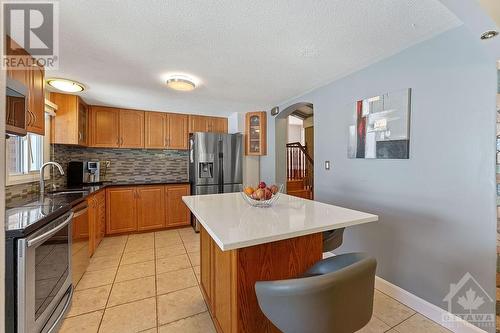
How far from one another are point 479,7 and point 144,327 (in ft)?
9.49

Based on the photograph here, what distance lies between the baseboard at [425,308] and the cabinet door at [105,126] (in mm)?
4359

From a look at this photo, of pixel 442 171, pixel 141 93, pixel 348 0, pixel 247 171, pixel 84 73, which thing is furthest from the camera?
pixel 247 171

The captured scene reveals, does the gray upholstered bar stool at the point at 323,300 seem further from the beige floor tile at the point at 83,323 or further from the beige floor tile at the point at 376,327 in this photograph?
the beige floor tile at the point at 83,323

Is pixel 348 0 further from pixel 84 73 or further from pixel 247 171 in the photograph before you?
pixel 247 171

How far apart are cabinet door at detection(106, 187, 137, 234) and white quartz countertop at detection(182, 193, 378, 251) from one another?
93.9 inches

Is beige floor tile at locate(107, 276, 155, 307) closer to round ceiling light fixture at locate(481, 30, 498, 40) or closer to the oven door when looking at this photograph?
the oven door

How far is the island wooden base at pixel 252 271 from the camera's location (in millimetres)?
1211

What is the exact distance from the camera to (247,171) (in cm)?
445

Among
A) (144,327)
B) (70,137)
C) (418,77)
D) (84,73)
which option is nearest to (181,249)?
(144,327)

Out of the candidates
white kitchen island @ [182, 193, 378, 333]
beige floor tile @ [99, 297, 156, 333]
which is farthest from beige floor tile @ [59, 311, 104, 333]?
white kitchen island @ [182, 193, 378, 333]

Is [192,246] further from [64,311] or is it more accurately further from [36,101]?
[36,101]

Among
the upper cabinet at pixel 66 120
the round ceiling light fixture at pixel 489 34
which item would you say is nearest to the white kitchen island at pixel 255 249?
the round ceiling light fixture at pixel 489 34

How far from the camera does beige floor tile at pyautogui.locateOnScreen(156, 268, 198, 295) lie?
2188 millimetres

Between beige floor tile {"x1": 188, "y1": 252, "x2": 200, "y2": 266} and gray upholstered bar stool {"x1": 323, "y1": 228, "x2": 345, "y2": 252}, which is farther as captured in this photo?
beige floor tile {"x1": 188, "y1": 252, "x2": 200, "y2": 266}
